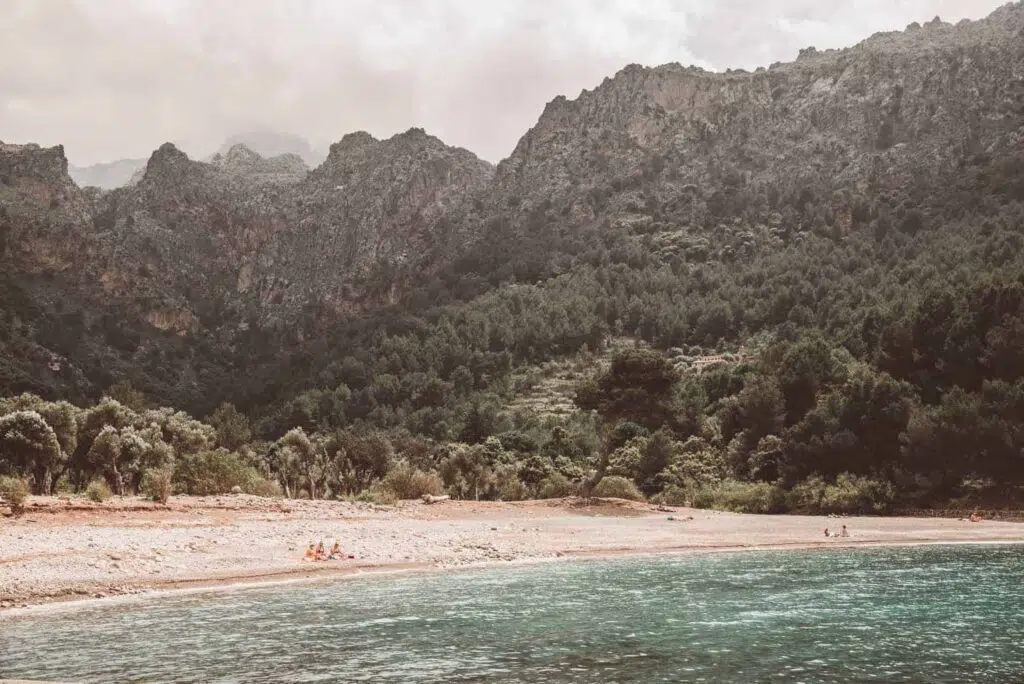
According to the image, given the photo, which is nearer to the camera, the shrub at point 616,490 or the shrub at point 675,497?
the shrub at point 616,490

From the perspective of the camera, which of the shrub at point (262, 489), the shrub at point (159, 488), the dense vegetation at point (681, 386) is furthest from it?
the shrub at point (262, 489)

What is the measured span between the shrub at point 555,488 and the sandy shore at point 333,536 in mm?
12786

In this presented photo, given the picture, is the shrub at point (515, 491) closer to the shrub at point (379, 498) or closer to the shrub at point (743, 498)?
the shrub at point (379, 498)

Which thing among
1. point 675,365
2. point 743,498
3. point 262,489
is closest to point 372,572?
point 262,489

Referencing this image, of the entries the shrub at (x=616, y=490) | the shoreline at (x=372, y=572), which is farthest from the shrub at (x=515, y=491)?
the shoreline at (x=372, y=572)

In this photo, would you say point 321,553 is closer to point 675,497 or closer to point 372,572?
point 372,572

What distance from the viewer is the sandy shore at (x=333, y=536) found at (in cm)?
2767

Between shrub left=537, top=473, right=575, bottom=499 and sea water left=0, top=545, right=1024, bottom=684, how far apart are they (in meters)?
38.7

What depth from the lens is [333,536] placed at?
3853 centimetres

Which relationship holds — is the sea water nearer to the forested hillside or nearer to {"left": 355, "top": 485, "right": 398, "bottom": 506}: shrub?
{"left": 355, "top": 485, "right": 398, "bottom": 506}: shrub

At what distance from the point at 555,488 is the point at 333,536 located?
113 ft

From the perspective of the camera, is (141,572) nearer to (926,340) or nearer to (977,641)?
(977,641)

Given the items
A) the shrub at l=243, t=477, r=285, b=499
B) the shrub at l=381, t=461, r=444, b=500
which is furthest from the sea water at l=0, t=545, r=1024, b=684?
the shrub at l=243, t=477, r=285, b=499

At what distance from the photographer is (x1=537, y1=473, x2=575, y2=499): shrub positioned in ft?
228
